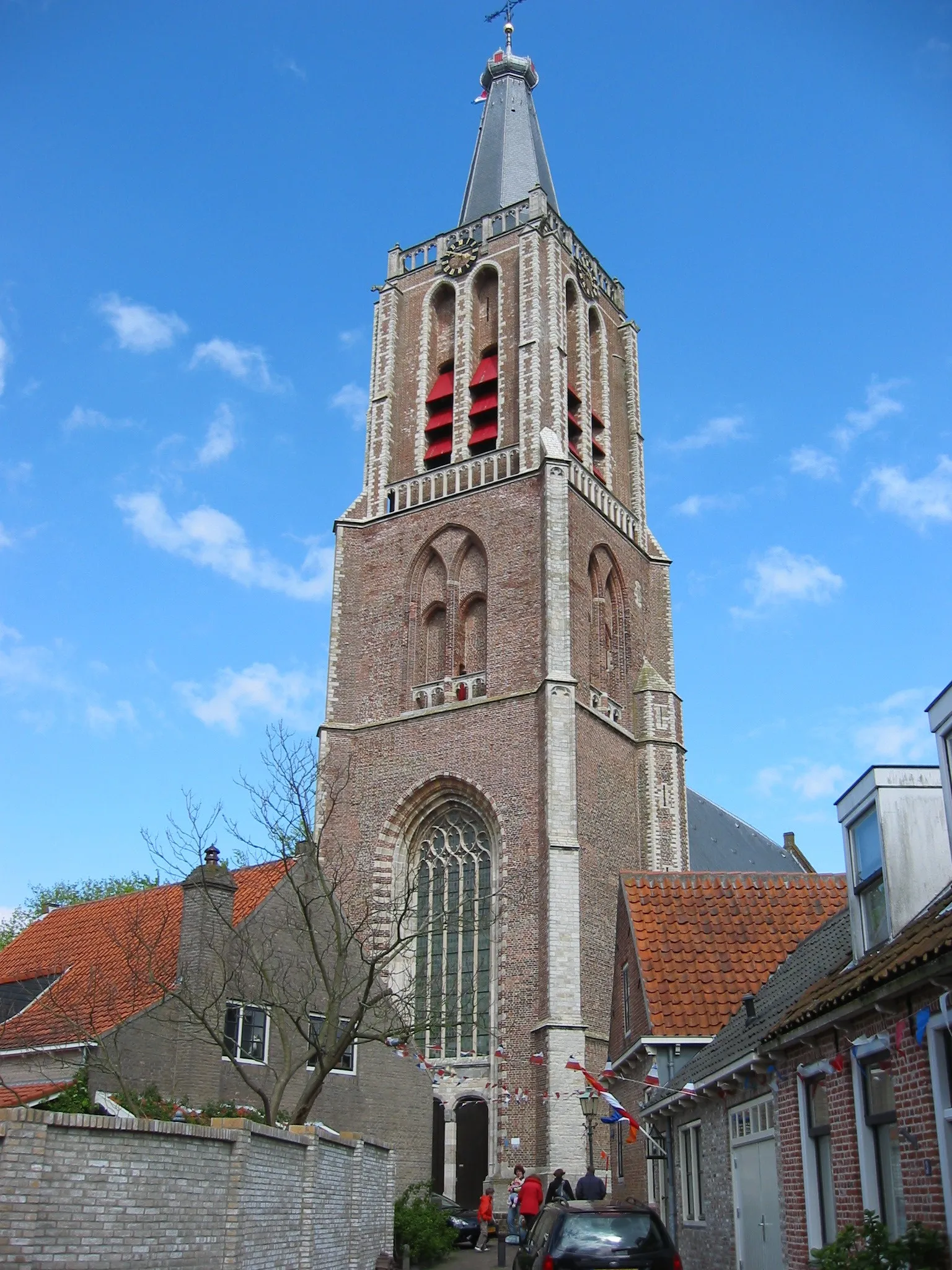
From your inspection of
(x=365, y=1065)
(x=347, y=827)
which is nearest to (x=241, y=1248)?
(x=365, y=1065)

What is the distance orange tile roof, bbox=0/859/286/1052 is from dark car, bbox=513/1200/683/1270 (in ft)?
30.2

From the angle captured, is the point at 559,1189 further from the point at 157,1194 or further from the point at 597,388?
the point at 597,388

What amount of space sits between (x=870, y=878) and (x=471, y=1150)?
1941cm

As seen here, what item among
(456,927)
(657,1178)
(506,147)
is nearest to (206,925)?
(657,1178)

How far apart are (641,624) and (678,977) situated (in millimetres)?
18191

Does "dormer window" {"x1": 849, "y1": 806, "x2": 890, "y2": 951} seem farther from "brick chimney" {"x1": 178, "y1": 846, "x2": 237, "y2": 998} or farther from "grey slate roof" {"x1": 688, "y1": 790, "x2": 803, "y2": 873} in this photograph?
"grey slate roof" {"x1": 688, "y1": 790, "x2": 803, "y2": 873}

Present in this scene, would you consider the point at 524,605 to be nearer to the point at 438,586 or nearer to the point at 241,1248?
the point at 438,586

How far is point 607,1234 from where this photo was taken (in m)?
9.69

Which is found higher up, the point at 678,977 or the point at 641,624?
the point at 641,624

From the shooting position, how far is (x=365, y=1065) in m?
23.0

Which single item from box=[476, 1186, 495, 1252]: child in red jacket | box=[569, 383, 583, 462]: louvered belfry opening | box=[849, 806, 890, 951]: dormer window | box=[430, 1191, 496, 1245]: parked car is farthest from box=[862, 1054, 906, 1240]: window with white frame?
box=[569, 383, 583, 462]: louvered belfry opening

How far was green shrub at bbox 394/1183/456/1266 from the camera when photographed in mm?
17406

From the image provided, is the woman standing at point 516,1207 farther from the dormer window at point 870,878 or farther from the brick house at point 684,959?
the dormer window at point 870,878

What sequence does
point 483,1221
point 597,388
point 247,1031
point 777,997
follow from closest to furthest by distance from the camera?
point 777,997 < point 247,1031 < point 483,1221 < point 597,388
